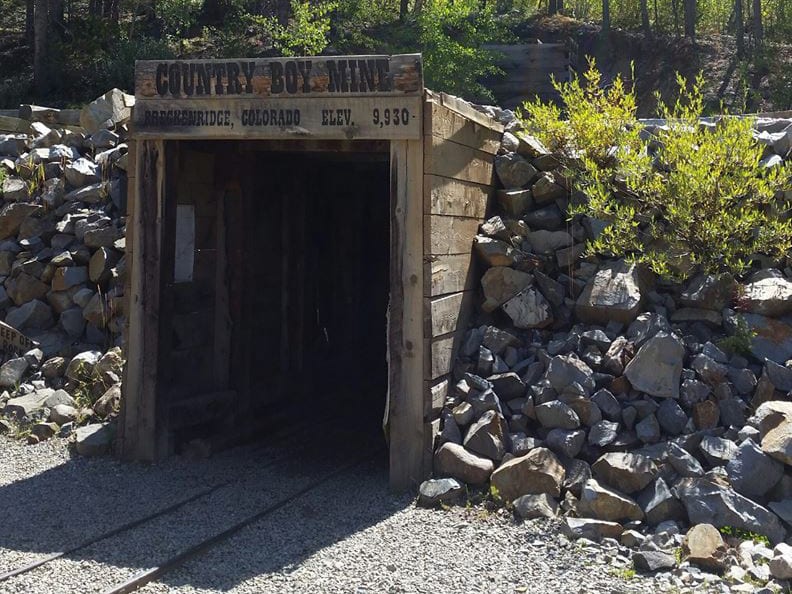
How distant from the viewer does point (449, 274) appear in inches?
295

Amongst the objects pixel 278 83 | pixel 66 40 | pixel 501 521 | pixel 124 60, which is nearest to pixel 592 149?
pixel 278 83

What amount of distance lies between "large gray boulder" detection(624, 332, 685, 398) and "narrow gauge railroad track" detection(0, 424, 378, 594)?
8.91 feet

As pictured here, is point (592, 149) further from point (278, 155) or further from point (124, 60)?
point (124, 60)

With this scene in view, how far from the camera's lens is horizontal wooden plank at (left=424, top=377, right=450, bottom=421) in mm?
7125

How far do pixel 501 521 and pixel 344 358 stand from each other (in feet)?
18.8

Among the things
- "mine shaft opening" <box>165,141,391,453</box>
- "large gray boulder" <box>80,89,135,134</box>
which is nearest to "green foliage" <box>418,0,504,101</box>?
"mine shaft opening" <box>165,141,391,453</box>

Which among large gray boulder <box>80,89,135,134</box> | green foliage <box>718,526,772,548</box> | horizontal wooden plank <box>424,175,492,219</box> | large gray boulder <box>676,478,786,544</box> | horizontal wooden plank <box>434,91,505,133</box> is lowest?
green foliage <box>718,526,772,548</box>

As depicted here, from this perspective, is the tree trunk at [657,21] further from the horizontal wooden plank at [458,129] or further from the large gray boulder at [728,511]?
the large gray boulder at [728,511]

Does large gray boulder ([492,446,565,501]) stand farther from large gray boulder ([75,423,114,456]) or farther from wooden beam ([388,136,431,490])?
large gray boulder ([75,423,114,456])

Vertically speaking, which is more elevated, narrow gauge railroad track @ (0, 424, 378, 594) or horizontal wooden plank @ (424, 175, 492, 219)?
horizontal wooden plank @ (424, 175, 492, 219)

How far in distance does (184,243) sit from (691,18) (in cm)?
1568

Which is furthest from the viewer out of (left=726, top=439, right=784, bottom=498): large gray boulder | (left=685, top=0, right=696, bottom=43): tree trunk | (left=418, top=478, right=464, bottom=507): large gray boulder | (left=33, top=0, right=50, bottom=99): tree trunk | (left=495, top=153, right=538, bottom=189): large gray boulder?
(left=685, top=0, right=696, bottom=43): tree trunk

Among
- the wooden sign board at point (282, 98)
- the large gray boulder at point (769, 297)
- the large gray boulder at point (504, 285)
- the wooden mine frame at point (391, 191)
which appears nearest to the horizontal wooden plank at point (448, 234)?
the wooden mine frame at point (391, 191)

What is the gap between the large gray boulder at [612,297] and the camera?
24.5 feet
